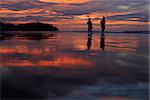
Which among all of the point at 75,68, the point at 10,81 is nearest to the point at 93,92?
the point at 10,81

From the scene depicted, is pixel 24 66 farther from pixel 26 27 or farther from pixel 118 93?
pixel 26 27

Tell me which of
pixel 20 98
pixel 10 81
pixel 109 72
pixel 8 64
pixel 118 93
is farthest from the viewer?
pixel 8 64

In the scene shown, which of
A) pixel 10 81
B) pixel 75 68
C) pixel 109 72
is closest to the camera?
pixel 10 81

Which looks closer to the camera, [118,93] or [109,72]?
[118,93]

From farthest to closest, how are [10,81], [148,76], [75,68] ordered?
[75,68] → [148,76] → [10,81]

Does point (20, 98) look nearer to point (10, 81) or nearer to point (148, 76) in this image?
point (10, 81)

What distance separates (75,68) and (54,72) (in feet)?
3.86

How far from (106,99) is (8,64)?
589 centimetres

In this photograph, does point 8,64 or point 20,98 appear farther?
point 8,64

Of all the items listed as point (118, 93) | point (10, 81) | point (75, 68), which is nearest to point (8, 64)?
point (75, 68)

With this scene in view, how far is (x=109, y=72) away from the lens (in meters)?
10.7

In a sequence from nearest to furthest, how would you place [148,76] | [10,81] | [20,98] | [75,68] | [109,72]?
[20,98] < [10,81] < [148,76] < [109,72] < [75,68]

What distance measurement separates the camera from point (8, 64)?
478 inches

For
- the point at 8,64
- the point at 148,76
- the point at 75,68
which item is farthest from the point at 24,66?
the point at 148,76
